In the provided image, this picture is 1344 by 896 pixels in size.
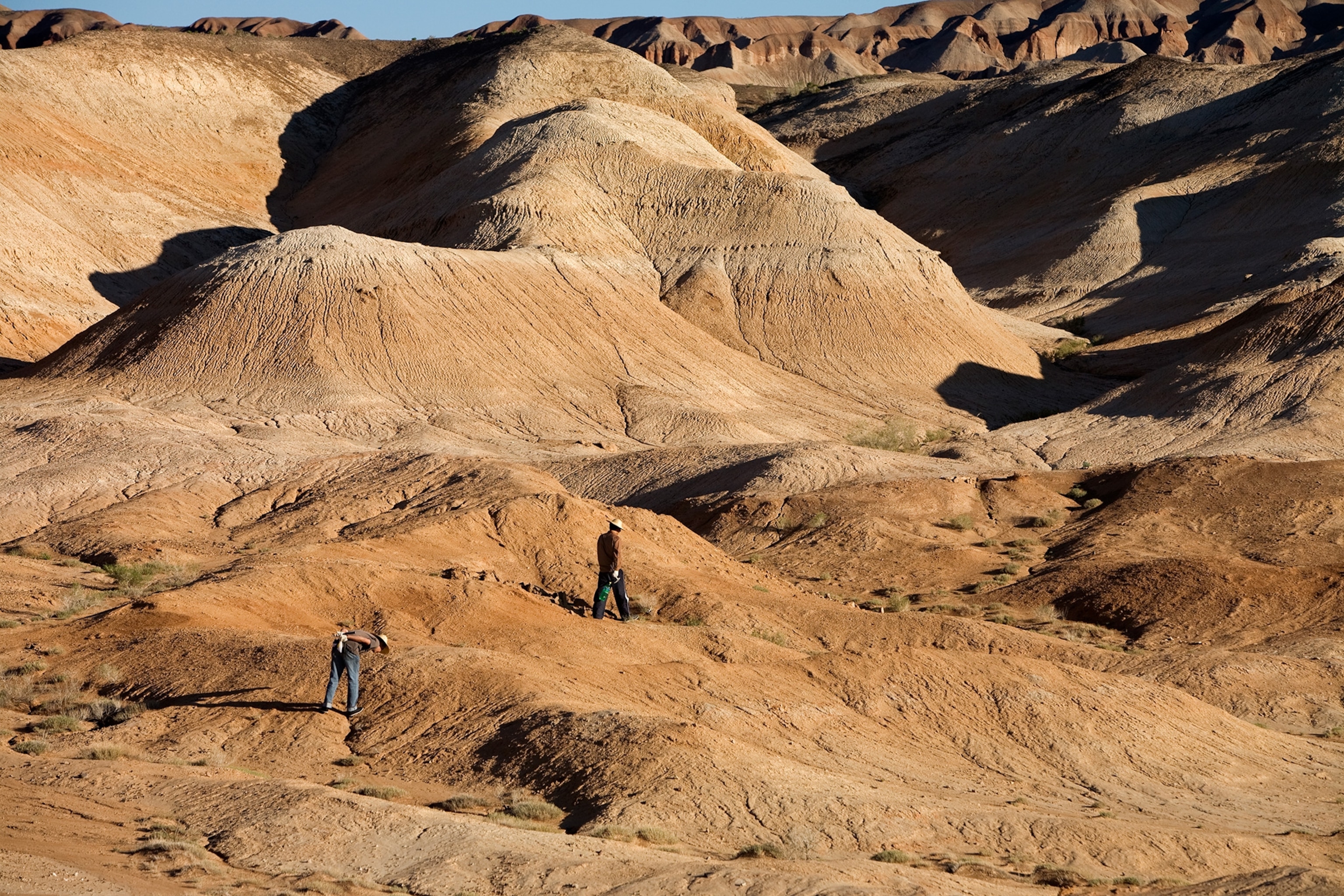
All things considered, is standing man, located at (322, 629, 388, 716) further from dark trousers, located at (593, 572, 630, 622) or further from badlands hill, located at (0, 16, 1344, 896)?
dark trousers, located at (593, 572, 630, 622)

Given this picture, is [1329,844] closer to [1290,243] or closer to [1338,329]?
[1338,329]

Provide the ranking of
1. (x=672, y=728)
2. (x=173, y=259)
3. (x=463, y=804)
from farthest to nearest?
(x=173, y=259)
(x=672, y=728)
(x=463, y=804)

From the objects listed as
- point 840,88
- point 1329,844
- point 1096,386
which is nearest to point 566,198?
point 1096,386

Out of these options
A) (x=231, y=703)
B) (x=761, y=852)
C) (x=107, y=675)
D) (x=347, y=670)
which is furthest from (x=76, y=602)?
(x=761, y=852)

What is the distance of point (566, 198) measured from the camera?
4809cm

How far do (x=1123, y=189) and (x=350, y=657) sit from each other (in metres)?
58.8

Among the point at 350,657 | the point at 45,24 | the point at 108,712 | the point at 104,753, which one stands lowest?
the point at 108,712

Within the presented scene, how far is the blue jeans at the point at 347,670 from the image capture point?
13922 millimetres

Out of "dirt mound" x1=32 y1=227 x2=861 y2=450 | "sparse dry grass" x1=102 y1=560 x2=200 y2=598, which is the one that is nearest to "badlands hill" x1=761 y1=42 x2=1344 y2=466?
"dirt mound" x1=32 y1=227 x2=861 y2=450

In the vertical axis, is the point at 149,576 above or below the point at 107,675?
→ below

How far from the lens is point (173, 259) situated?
54344 mm

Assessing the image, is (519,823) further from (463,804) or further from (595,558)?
(595,558)

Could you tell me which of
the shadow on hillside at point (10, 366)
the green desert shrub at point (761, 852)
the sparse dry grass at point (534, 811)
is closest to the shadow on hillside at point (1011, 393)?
the shadow on hillside at point (10, 366)

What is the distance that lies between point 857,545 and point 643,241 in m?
22.3
